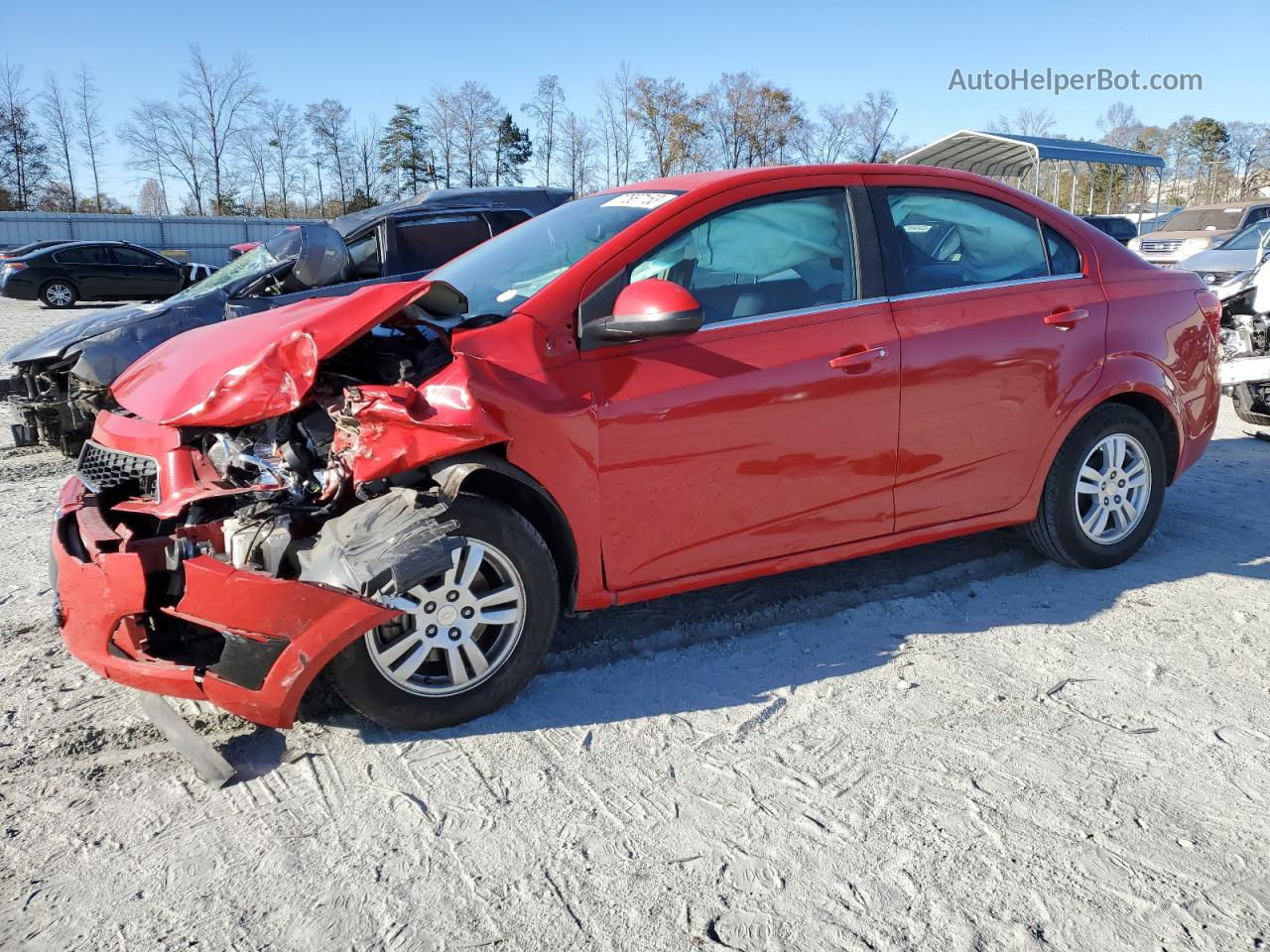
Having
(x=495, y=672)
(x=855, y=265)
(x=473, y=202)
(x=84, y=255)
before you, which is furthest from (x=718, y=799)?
(x=84, y=255)

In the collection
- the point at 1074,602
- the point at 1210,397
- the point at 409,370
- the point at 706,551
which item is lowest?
the point at 1074,602

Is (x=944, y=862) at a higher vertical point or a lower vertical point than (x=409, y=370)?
lower

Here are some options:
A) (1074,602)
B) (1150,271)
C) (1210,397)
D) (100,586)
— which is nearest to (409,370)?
(100,586)

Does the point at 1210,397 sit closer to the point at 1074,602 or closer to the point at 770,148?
the point at 1074,602

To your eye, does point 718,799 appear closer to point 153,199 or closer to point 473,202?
point 473,202

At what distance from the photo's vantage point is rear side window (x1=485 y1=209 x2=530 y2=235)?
360 inches

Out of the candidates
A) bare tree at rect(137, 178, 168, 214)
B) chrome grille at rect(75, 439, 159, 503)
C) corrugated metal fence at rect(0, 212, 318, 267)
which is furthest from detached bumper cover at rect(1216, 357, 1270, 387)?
bare tree at rect(137, 178, 168, 214)

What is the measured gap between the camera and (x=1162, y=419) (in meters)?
4.82

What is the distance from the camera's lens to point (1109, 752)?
10.4ft

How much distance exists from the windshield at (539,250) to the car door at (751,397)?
0.88 ft

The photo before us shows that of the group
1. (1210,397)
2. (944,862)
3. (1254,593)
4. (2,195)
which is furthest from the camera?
(2,195)

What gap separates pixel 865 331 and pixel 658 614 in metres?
1.42

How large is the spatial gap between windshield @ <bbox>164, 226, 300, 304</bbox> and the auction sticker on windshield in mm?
3790

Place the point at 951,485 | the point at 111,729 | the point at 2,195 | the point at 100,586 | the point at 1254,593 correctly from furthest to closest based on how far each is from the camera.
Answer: the point at 2,195 → the point at 1254,593 → the point at 951,485 → the point at 111,729 → the point at 100,586
